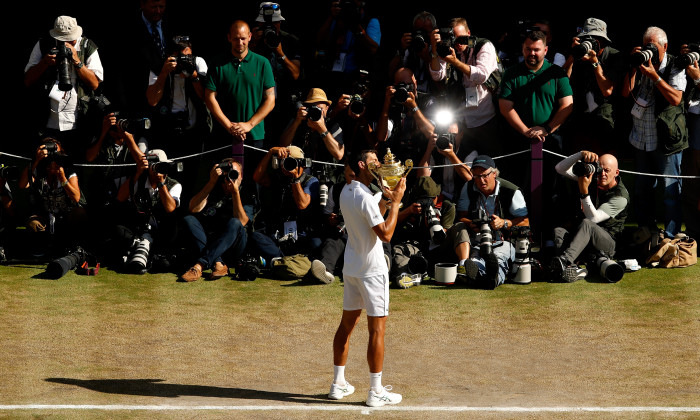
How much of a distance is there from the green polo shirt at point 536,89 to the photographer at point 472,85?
0.34 m

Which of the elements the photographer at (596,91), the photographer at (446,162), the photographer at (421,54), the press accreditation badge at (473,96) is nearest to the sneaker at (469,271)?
the photographer at (446,162)

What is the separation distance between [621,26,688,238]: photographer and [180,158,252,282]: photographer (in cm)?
435

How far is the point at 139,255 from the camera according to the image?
11.6 m

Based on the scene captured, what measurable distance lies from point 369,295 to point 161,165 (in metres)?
4.49

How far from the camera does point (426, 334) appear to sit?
9.73 meters

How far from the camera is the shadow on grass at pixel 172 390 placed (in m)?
8.06

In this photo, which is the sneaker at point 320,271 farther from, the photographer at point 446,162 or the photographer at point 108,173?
the photographer at point 108,173

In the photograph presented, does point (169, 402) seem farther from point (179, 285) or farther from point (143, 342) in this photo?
point (179, 285)

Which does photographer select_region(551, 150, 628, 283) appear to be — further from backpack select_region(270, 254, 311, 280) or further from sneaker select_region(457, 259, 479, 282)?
backpack select_region(270, 254, 311, 280)

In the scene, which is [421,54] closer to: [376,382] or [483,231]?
[483,231]

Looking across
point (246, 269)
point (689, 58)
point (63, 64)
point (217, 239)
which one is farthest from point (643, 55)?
point (63, 64)

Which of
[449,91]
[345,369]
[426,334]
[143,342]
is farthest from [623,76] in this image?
[143,342]

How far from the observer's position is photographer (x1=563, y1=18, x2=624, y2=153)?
1195 cm

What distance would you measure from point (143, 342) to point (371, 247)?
2650 mm
